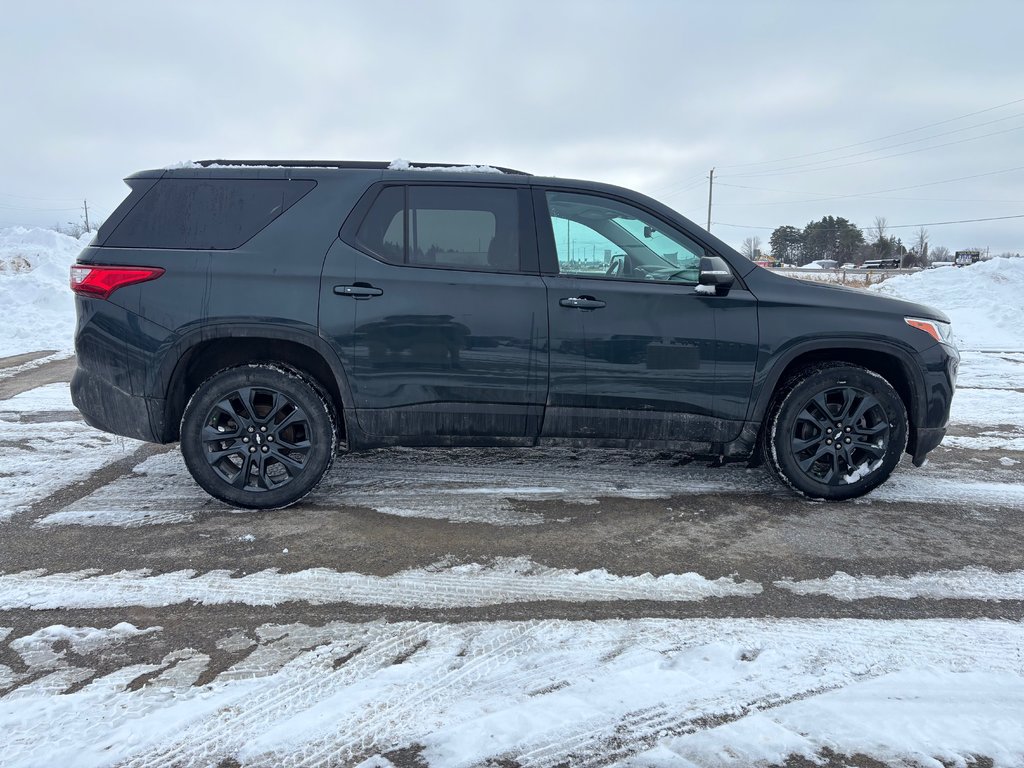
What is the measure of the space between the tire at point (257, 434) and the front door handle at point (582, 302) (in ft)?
4.92

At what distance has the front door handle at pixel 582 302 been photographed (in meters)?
3.45

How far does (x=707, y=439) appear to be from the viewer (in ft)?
11.9

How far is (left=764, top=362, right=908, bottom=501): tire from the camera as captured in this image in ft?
11.8

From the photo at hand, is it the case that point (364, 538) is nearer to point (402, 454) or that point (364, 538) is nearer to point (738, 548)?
point (402, 454)

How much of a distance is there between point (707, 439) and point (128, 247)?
3.50 metres

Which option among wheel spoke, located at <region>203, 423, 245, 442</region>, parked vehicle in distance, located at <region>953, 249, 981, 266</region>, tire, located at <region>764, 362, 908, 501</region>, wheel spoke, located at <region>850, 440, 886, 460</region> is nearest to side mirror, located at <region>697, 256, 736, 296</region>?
tire, located at <region>764, 362, 908, 501</region>

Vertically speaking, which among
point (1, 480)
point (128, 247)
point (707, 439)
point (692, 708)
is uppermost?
point (128, 247)

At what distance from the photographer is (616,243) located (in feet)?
11.8

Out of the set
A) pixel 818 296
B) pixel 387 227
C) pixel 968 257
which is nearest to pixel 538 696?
pixel 387 227

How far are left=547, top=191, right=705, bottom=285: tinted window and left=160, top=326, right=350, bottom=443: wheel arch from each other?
149cm

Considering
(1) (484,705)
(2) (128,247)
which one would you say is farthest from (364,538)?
(2) (128,247)

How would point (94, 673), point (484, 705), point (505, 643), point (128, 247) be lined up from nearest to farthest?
point (484, 705)
point (94, 673)
point (505, 643)
point (128, 247)

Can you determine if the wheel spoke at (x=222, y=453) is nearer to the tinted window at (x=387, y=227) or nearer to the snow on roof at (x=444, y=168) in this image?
the tinted window at (x=387, y=227)

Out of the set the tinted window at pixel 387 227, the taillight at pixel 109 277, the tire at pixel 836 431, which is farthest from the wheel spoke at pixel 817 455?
the taillight at pixel 109 277
